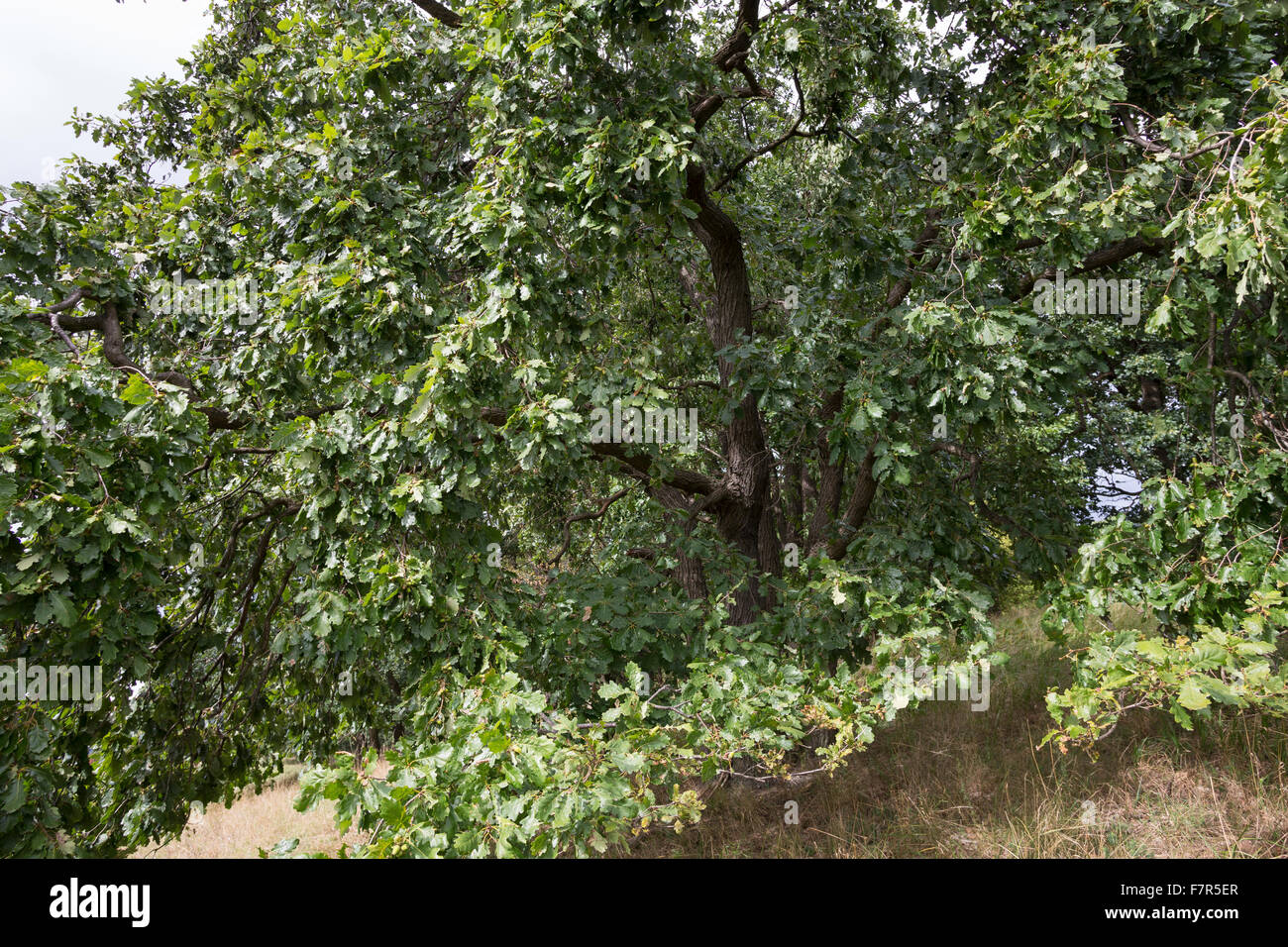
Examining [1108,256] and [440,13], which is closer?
[1108,256]

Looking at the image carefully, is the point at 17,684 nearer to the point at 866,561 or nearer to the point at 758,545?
the point at 866,561

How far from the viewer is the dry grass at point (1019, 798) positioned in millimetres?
4508

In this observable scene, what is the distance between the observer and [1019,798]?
Answer: 5.21 metres

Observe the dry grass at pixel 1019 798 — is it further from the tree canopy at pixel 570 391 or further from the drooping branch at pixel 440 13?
the drooping branch at pixel 440 13

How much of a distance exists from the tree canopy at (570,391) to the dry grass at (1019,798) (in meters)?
0.61

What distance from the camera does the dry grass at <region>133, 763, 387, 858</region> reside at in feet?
29.9

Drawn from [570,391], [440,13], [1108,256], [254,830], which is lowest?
[254,830]

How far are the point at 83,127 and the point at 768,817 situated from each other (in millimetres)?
8085

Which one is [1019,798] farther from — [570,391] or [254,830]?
[254,830]

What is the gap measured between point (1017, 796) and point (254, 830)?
978 cm

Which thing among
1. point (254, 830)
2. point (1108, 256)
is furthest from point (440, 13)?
point (254, 830)

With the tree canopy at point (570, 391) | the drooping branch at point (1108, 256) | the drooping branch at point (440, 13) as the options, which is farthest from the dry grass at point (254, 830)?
the drooping branch at point (1108, 256)

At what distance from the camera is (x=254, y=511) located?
6105mm
